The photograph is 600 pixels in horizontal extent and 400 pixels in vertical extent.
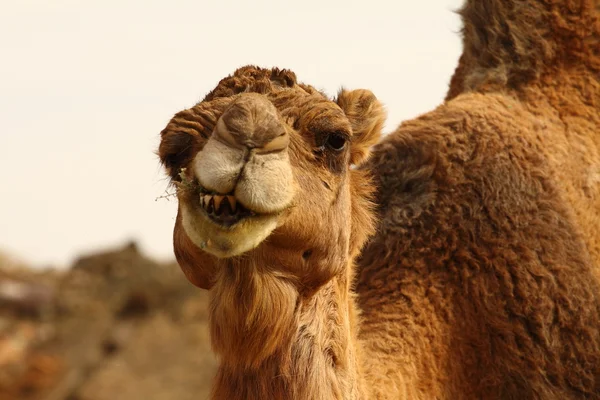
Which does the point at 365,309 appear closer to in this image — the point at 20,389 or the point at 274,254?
the point at 274,254

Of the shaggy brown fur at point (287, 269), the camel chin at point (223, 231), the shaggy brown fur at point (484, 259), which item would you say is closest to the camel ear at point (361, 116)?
the shaggy brown fur at point (287, 269)

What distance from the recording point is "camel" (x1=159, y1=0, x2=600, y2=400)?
3842 mm

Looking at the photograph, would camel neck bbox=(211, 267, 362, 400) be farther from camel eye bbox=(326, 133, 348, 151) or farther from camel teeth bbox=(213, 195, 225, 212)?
camel eye bbox=(326, 133, 348, 151)

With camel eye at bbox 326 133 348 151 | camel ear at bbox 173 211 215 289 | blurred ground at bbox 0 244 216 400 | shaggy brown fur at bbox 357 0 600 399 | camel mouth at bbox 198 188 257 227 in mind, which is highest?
camel eye at bbox 326 133 348 151

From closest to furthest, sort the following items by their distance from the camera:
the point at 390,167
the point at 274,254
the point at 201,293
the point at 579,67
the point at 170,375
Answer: the point at 274,254, the point at 390,167, the point at 579,67, the point at 170,375, the point at 201,293

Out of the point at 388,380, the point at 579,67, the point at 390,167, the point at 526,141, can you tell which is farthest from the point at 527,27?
the point at 388,380

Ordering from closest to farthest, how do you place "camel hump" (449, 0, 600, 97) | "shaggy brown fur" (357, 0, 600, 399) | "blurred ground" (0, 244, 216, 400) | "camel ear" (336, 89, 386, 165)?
"camel ear" (336, 89, 386, 165) < "shaggy brown fur" (357, 0, 600, 399) < "camel hump" (449, 0, 600, 97) < "blurred ground" (0, 244, 216, 400)

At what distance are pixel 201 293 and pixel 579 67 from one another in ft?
32.7

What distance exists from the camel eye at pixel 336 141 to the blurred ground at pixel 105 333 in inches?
390

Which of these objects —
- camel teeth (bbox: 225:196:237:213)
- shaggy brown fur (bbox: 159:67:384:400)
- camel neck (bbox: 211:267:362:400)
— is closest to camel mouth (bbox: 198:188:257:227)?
camel teeth (bbox: 225:196:237:213)

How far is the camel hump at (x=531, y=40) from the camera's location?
20.5 ft

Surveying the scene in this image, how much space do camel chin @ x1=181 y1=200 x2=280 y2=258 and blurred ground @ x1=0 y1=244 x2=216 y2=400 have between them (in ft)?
33.5

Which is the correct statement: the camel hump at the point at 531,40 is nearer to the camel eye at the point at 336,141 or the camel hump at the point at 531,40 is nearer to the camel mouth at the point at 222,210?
the camel eye at the point at 336,141

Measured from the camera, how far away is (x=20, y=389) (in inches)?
560
